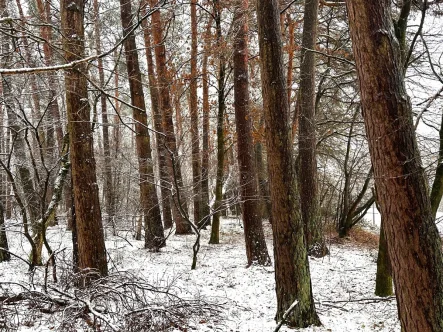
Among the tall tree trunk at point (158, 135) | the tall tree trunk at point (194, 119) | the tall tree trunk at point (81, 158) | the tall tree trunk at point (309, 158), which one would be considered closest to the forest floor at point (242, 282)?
the tall tree trunk at point (81, 158)

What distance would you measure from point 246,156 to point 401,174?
5.30 m

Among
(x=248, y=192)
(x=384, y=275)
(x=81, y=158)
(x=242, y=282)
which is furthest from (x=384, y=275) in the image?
(x=81, y=158)

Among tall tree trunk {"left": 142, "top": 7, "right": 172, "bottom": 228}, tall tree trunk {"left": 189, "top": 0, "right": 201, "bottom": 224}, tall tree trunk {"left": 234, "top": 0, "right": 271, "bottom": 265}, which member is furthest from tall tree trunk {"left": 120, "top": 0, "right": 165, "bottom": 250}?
tall tree trunk {"left": 234, "top": 0, "right": 271, "bottom": 265}

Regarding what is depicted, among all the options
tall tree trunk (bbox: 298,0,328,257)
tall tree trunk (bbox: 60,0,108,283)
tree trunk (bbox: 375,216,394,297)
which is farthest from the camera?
tall tree trunk (bbox: 298,0,328,257)

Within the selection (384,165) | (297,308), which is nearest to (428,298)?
(384,165)

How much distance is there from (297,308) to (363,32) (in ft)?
11.4

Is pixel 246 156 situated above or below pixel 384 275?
above

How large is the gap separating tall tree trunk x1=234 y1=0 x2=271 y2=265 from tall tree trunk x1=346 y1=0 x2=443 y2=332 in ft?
16.3

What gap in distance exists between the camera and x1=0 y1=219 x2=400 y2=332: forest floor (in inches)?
205

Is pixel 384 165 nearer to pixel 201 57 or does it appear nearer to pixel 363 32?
pixel 363 32

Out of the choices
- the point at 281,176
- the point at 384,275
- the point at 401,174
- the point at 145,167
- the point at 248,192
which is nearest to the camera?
the point at 401,174

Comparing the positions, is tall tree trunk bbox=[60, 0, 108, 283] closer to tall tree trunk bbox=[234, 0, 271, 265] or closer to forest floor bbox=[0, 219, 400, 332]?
forest floor bbox=[0, 219, 400, 332]

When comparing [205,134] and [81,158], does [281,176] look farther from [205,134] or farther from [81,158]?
[205,134]

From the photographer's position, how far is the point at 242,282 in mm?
7258
